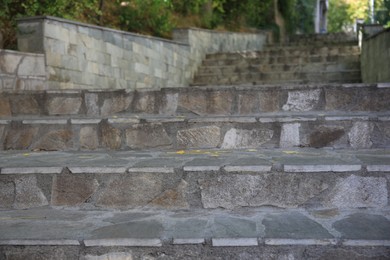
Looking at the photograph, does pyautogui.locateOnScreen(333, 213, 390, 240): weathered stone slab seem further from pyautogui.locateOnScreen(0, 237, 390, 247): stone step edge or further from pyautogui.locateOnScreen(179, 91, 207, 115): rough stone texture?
pyautogui.locateOnScreen(179, 91, 207, 115): rough stone texture

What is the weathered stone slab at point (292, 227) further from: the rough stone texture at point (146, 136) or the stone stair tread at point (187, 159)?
the rough stone texture at point (146, 136)

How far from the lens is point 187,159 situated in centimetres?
227

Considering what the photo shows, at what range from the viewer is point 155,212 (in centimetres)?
196

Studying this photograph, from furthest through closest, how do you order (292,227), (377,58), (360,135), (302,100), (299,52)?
(299,52), (377,58), (302,100), (360,135), (292,227)

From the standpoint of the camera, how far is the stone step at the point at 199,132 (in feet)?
8.51

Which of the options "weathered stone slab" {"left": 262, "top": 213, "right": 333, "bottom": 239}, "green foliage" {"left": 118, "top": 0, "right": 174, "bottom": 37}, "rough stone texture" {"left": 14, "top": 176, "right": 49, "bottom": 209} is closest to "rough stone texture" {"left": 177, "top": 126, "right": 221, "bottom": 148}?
"weathered stone slab" {"left": 262, "top": 213, "right": 333, "bottom": 239}

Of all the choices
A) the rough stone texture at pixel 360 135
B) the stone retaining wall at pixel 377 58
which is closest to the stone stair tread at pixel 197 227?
the rough stone texture at pixel 360 135

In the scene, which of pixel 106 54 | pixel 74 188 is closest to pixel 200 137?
pixel 74 188

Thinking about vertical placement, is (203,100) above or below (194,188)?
above

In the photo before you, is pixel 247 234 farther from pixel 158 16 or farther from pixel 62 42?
pixel 158 16

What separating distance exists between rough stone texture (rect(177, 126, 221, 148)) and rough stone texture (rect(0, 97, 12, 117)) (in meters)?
1.65

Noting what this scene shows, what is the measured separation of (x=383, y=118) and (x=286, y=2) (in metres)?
11.6

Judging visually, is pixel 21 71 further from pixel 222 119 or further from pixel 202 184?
pixel 202 184

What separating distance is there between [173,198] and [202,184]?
18 cm
